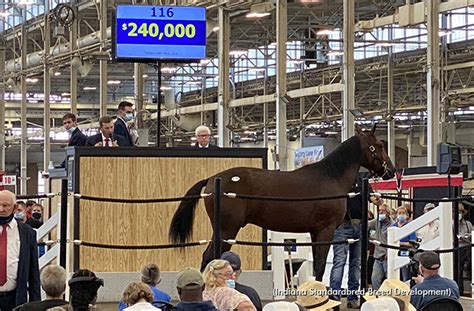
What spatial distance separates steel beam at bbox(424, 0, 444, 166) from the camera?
18.0 m

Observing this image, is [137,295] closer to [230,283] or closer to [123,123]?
[230,283]

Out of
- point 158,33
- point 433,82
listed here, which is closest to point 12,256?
point 158,33

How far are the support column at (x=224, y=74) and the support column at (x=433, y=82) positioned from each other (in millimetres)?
5387

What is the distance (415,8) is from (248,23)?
456 inches

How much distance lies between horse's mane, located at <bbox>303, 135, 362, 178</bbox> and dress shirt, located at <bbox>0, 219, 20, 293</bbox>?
383 cm

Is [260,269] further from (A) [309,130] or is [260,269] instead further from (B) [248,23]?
(A) [309,130]

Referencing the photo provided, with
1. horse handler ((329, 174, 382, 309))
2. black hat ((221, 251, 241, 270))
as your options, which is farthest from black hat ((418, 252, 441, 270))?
horse handler ((329, 174, 382, 309))

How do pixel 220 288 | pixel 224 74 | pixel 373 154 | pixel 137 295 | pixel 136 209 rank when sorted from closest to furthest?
pixel 137 295 → pixel 220 288 → pixel 373 154 → pixel 136 209 → pixel 224 74

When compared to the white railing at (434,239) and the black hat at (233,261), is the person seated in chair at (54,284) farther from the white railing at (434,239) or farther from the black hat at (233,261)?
the white railing at (434,239)

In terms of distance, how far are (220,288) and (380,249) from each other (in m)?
8.50

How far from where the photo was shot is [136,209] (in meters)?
11.4

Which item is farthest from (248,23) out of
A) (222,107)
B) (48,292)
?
(48,292)

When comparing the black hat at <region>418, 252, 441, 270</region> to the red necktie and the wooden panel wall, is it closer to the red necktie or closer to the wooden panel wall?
the red necktie

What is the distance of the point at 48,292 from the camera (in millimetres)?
5715
